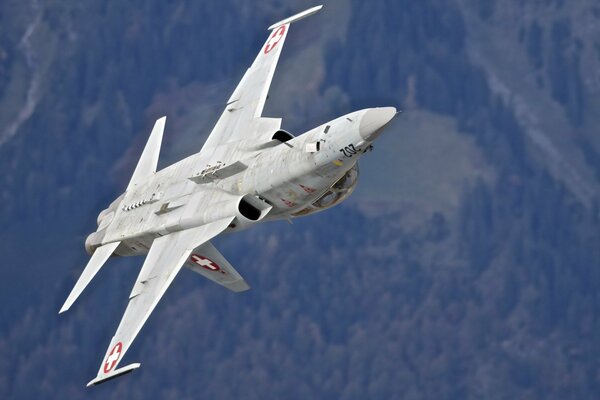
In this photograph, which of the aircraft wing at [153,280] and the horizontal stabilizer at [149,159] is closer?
the aircraft wing at [153,280]

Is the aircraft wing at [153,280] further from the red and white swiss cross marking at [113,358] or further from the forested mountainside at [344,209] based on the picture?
the forested mountainside at [344,209]

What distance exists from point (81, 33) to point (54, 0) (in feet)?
17.7

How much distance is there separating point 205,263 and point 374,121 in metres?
13.0

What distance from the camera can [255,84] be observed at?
269ft

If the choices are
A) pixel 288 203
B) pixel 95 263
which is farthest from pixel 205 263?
pixel 288 203

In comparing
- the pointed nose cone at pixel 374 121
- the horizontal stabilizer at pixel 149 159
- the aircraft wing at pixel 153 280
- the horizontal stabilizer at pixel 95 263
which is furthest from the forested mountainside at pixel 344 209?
the pointed nose cone at pixel 374 121

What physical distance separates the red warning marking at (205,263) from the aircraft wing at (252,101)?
4.31 metres

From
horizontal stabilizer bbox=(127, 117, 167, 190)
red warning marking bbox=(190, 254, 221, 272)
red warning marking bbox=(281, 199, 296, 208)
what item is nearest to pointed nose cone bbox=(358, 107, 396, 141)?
red warning marking bbox=(281, 199, 296, 208)

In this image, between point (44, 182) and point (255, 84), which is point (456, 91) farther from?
point (255, 84)

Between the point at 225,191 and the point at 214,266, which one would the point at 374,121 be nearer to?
the point at 225,191

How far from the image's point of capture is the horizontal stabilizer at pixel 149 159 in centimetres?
8319

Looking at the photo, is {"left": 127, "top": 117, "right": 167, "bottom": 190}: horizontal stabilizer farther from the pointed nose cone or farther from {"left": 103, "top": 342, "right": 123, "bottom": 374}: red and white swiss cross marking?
the pointed nose cone

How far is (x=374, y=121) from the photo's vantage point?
70688 millimetres

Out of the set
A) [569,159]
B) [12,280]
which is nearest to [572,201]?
[569,159]
